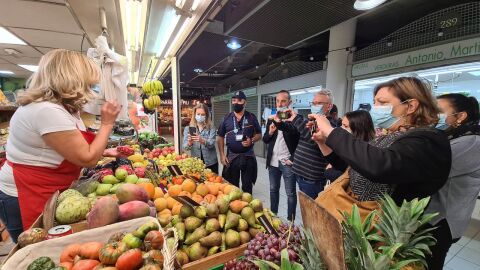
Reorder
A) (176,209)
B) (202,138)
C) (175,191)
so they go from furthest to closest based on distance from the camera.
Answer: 1. (202,138)
2. (175,191)
3. (176,209)

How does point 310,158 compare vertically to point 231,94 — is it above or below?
below

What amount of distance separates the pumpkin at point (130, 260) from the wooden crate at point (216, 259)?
25 centimetres

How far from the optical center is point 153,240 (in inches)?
34.5

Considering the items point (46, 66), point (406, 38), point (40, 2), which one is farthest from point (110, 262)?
point (406, 38)

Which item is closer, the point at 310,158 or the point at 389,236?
the point at 389,236

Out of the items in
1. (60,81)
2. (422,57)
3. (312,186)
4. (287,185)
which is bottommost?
(287,185)

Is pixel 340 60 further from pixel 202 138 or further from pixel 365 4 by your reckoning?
pixel 202 138

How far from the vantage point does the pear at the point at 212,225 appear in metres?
1.19

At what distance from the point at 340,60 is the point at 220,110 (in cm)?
867

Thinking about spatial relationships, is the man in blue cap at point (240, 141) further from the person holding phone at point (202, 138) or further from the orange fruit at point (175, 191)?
the orange fruit at point (175, 191)

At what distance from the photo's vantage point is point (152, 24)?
2.59 meters

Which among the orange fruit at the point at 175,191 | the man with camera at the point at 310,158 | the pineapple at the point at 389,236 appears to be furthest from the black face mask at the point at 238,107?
the pineapple at the point at 389,236

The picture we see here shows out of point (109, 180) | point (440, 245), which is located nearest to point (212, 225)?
point (109, 180)

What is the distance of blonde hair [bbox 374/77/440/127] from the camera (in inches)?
48.6
